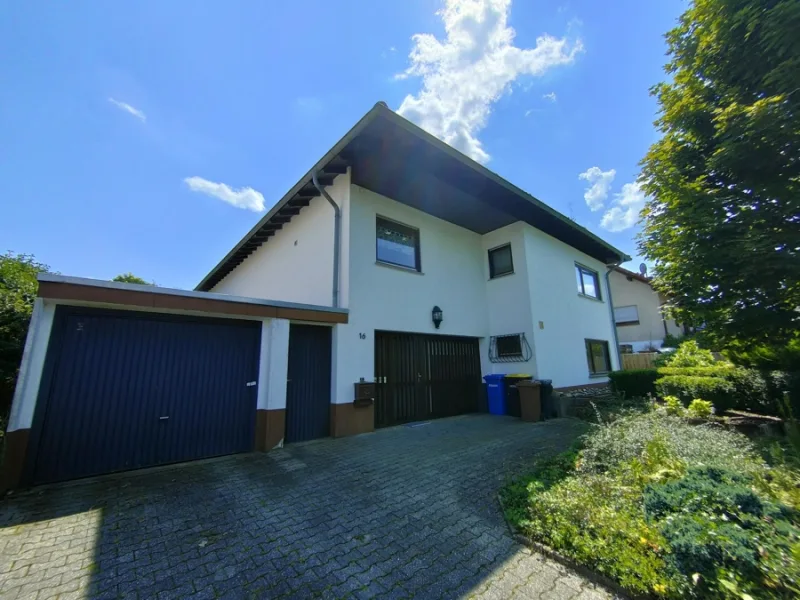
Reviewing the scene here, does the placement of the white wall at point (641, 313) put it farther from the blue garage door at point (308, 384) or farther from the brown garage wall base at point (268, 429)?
the brown garage wall base at point (268, 429)

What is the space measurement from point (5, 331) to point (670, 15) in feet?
41.2

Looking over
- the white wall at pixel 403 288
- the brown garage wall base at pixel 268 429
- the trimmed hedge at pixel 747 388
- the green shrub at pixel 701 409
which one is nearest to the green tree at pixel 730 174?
the trimmed hedge at pixel 747 388

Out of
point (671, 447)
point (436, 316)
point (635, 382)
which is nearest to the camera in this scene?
point (671, 447)

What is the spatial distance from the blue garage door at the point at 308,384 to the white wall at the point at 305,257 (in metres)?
0.99

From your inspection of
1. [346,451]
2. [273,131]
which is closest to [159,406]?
[346,451]

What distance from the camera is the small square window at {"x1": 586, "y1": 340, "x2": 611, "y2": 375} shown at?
1125cm

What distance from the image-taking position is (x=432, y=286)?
28.6 feet

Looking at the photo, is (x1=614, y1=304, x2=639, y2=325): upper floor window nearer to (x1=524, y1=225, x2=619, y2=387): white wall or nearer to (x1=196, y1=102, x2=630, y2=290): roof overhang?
(x1=524, y1=225, x2=619, y2=387): white wall

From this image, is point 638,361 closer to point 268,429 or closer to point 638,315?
point 638,315

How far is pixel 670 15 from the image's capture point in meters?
6.50

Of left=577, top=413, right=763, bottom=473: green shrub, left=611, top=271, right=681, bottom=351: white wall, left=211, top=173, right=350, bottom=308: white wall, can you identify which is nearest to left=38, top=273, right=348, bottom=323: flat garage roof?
left=211, top=173, right=350, bottom=308: white wall

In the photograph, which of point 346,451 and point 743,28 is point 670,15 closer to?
point 743,28

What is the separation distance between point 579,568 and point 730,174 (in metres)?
6.77

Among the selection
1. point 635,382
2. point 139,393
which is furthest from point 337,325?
point 635,382
